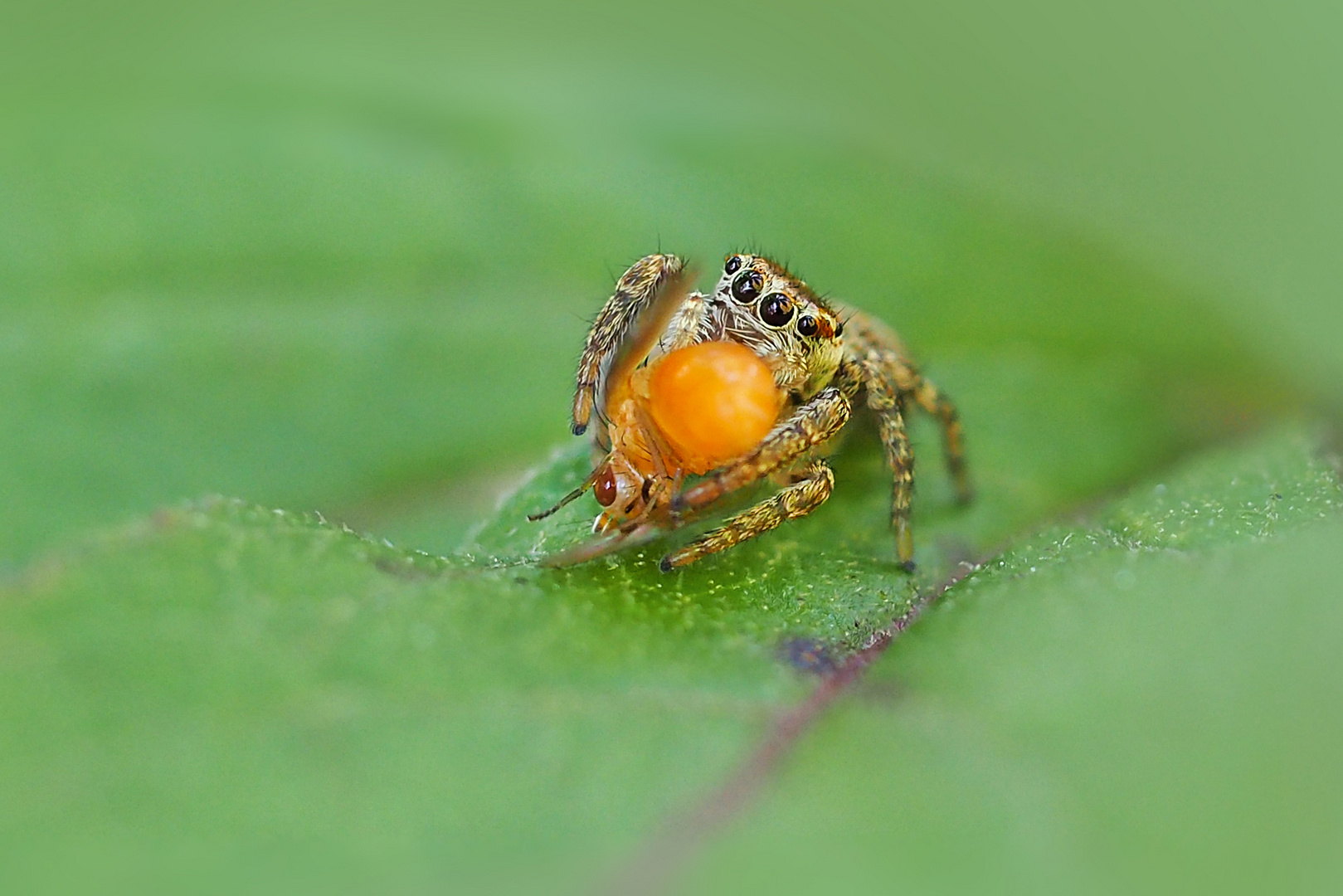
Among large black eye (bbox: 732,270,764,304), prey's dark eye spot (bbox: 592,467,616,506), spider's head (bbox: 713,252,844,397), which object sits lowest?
prey's dark eye spot (bbox: 592,467,616,506)

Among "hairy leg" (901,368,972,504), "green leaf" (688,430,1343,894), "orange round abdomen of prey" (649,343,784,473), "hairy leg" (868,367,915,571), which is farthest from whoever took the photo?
"hairy leg" (901,368,972,504)

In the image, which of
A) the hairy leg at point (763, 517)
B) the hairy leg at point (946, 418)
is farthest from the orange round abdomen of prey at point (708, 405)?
the hairy leg at point (946, 418)

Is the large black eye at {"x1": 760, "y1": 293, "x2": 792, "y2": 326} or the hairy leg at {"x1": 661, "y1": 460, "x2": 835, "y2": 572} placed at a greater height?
the large black eye at {"x1": 760, "y1": 293, "x2": 792, "y2": 326}

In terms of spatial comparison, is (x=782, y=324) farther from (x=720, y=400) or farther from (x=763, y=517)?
(x=763, y=517)

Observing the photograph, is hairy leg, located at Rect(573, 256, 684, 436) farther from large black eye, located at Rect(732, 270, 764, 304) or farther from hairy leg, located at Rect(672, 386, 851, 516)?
hairy leg, located at Rect(672, 386, 851, 516)

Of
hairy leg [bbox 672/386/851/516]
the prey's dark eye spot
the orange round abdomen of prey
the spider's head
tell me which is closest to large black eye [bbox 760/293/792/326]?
the spider's head

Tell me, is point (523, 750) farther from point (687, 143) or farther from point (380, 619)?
point (687, 143)

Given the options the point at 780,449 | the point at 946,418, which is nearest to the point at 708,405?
the point at 780,449

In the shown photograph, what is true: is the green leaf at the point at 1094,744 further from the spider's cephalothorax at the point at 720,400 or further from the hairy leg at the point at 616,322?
the hairy leg at the point at 616,322
